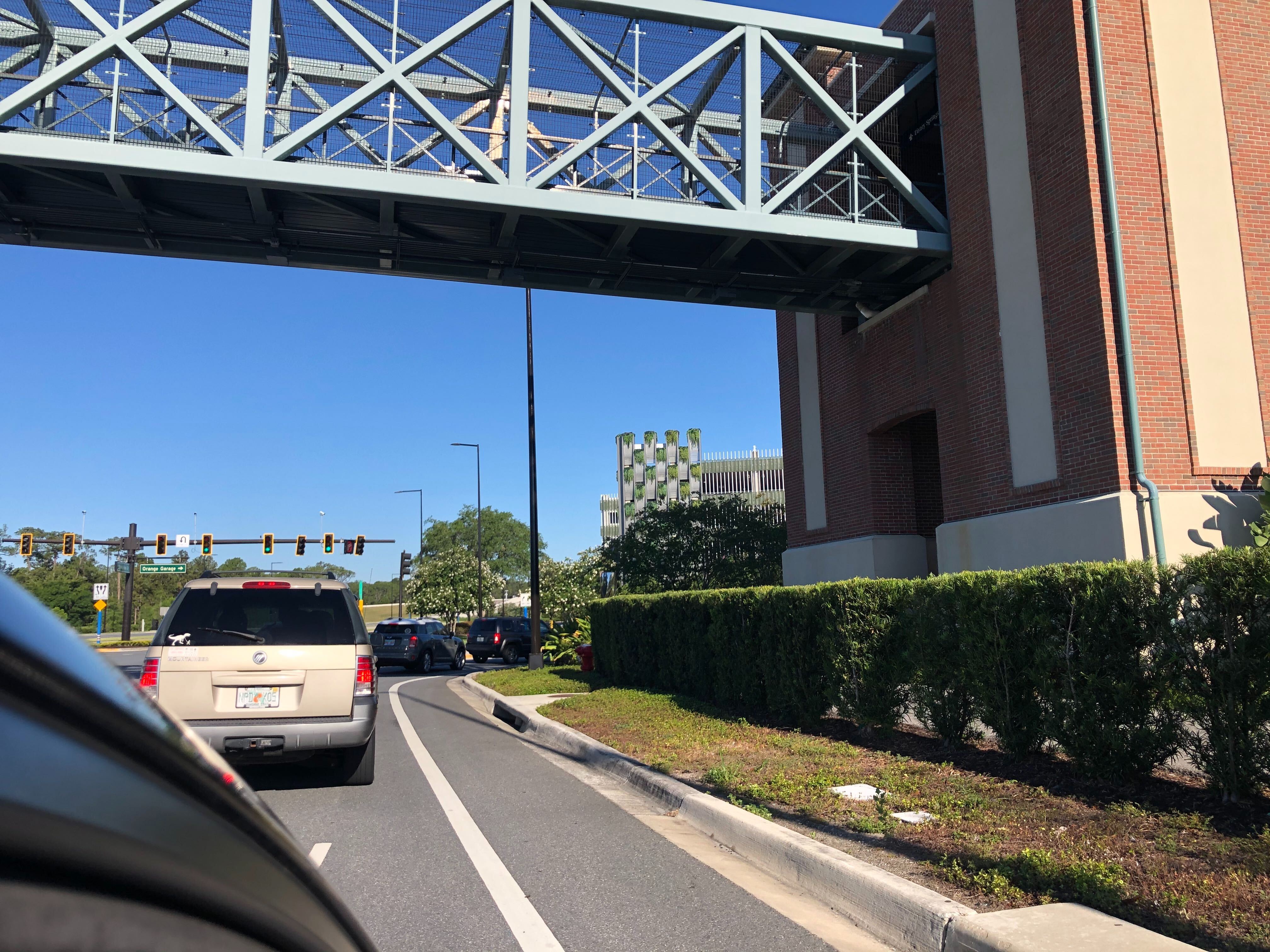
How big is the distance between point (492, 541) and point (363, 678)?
4570 inches

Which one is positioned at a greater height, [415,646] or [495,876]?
[415,646]

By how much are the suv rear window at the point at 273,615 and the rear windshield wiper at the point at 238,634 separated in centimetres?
1

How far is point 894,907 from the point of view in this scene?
4543 mm

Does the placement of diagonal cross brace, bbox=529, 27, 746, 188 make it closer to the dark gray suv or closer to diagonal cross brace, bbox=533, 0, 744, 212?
diagonal cross brace, bbox=533, 0, 744, 212

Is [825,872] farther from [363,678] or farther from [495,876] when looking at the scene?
[363,678]

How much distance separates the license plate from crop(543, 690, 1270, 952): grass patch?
3512 mm

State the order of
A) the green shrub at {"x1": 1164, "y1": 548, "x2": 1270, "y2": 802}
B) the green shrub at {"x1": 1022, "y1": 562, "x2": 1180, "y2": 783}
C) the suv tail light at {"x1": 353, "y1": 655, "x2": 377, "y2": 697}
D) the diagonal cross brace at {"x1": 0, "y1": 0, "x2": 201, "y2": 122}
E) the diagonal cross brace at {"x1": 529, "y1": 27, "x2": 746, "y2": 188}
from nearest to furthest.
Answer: the green shrub at {"x1": 1164, "y1": 548, "x2": 1270, "y2": 802} < the green shrub at {"x1": 1022, "y1": 562, "x2": 1180, "y2": 783} < the suv tail light at {"x1": 353, "y1": 655, "x2": 377, "y2": 697} < the diagonal cross brace at {"x1": 0, "y1": 0, "x2": 201, "y2": 122} < the diagonal cross brace at {"x1": 529, "y1": 27, "x2": 746, "y2": 188}

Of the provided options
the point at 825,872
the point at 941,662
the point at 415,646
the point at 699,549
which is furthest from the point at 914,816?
the point at 415,646

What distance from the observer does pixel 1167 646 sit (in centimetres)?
622

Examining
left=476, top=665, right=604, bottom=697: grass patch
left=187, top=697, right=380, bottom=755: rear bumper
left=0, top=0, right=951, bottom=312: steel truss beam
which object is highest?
left=0, top=0, right=951, bottom=312: steel truss beam

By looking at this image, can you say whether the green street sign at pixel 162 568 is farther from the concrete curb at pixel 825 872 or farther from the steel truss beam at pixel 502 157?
the concrete curb at pixel 825 872

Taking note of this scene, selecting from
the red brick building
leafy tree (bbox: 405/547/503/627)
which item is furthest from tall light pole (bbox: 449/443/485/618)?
the red brick building

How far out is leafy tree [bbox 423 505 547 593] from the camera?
12019 centimetres

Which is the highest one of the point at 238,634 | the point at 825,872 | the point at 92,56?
the point at 92,56
